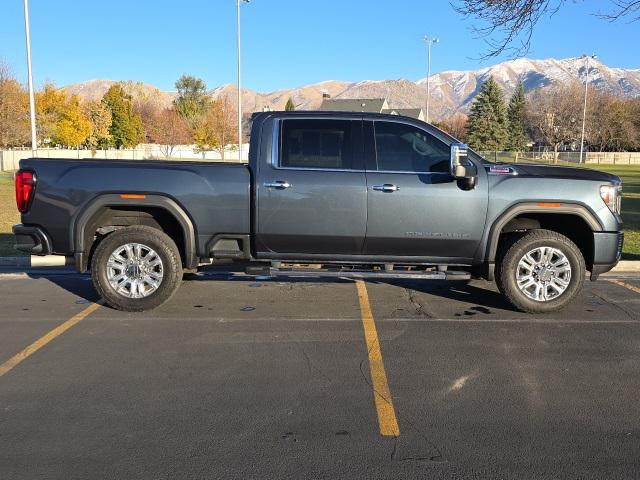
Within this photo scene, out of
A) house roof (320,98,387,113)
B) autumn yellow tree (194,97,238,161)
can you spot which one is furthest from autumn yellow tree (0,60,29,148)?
house roof (320,98,387,113)

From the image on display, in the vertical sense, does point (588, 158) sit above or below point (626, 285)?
above

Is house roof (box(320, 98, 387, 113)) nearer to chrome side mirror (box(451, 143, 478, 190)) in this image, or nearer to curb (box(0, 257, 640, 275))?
curb (box(0, 257, 640, 275))

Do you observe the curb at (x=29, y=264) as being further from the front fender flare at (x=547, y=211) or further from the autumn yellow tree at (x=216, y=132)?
the autumn yellow tree at (x=216, y=132)

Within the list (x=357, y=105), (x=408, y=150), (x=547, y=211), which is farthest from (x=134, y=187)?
(x=357, y=105)

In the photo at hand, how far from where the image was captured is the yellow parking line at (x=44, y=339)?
4656 millimetres

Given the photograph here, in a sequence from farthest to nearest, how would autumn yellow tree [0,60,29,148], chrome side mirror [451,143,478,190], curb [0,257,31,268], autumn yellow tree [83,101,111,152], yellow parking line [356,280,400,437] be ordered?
autumn yellow tree [83,101,111,152] → autumn yellow tree [0,60,29,148] → curb [0,257,31,268] → chrome side mirror [451,143,478,190] → yellow parking line [356,280,400,437]

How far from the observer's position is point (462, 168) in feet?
18.2

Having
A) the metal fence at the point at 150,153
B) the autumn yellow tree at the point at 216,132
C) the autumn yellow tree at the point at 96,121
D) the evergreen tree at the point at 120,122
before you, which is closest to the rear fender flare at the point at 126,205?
the metal fence at the point at 150,153

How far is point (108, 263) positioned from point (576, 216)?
5026 mm

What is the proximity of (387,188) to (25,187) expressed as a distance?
3742 mm

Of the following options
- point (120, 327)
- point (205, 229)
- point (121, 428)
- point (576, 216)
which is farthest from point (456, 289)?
point (121, 428)

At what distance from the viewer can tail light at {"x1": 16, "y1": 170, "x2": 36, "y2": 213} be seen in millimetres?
5770

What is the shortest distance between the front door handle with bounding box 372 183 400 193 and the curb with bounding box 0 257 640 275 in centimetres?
455

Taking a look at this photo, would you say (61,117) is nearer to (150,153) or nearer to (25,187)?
(150,153)
